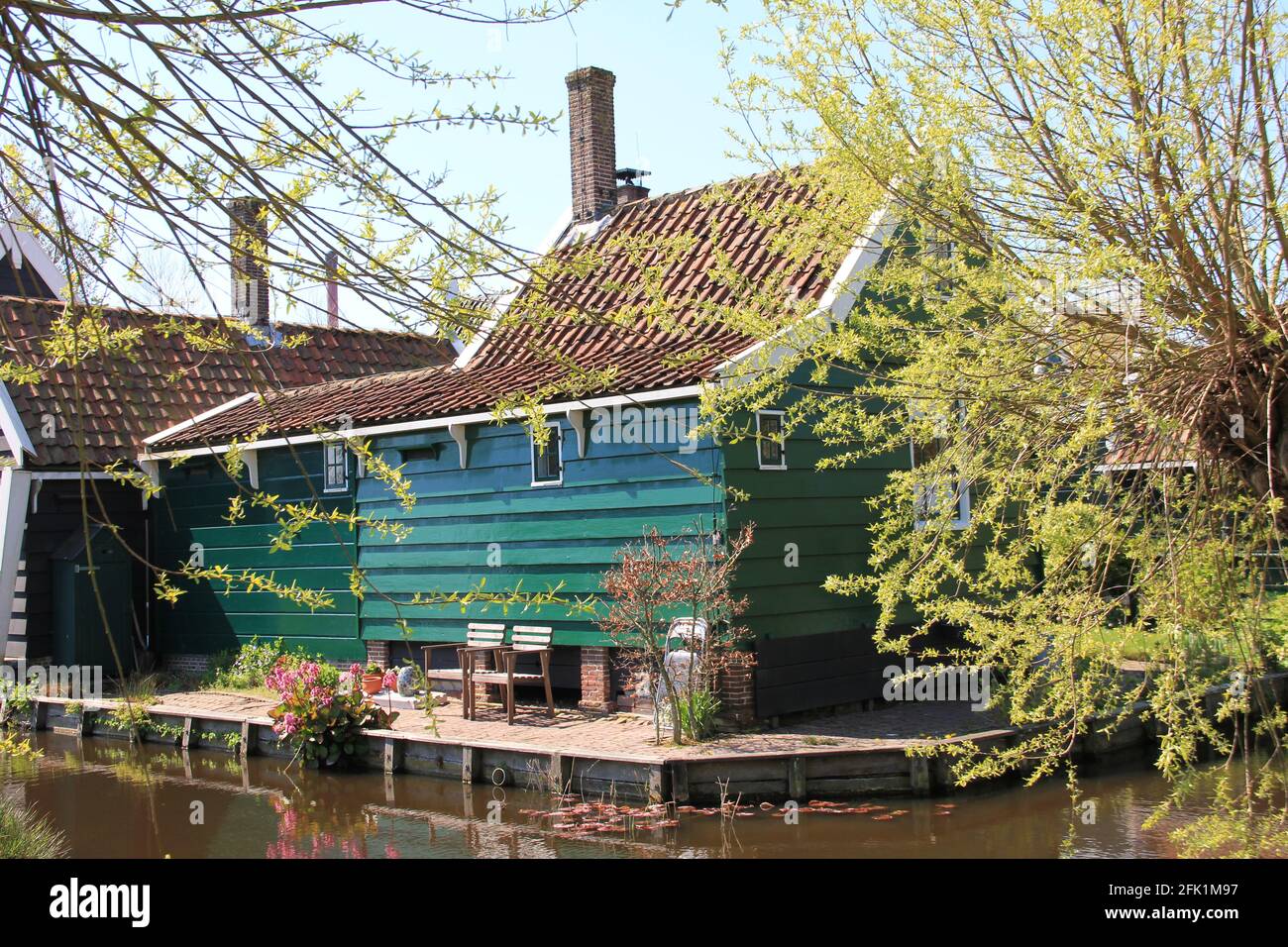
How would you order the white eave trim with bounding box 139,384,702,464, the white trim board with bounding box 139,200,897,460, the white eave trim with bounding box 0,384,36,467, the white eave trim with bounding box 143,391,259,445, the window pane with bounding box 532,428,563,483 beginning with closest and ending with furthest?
1. the white trim board with bounding box 139,200,897,460
2. the white eave trim with bounding box 139,384,702,464
3. the window pane with bounding box 532,428,563,483
4. the white eave trim with bounding box 0,384,36,467
5. the white eave trim with bounding box 143,391,259,445

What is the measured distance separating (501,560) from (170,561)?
6.93 meters

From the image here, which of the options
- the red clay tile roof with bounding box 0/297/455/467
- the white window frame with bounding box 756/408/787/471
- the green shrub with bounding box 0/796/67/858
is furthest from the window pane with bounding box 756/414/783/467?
the green shrub with bounding box 0/796/67/858

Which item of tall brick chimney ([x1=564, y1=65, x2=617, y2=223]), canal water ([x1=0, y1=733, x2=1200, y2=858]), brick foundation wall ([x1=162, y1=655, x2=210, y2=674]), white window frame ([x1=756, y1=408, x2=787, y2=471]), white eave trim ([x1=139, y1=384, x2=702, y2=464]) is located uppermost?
tall brick chimney ([x1=564, y1=65, x2=617, y2=223])

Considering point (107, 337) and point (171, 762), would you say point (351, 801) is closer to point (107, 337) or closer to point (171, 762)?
point (171, 762)

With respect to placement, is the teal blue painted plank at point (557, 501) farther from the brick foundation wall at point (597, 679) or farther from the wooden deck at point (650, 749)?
the wooden deck at point (650, 749)

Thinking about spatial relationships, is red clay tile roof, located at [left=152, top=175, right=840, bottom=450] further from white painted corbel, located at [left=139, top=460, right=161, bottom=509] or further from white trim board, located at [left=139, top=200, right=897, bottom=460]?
white painted corbel, located at [left=139, top=460, right=161, bottom=509]

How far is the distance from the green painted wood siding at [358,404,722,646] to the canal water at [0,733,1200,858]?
195 cm

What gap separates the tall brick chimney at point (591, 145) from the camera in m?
15.8

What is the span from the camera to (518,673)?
13.6 m

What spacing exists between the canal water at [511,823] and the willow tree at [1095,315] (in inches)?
101

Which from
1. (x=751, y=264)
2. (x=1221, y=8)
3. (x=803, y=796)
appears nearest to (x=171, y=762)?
(x=803, y=796)

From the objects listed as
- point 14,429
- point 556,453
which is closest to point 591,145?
point 556,453

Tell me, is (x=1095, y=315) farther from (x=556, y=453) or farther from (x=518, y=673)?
(x=518, y=673)

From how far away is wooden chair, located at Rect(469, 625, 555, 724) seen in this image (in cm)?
1227
